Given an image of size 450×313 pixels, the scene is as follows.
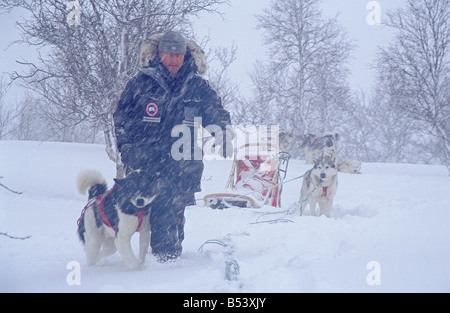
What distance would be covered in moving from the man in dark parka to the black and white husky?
10 cm

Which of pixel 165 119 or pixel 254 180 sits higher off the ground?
pixel 165 119

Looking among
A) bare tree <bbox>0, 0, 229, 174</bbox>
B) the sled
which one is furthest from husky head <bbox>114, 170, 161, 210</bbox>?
bare tree <bbox>0, 0, 229, 174</bbox>

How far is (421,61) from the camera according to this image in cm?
873

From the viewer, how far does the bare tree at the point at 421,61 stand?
830 cm

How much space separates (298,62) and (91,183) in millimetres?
11338

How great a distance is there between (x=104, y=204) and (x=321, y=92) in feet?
39.6

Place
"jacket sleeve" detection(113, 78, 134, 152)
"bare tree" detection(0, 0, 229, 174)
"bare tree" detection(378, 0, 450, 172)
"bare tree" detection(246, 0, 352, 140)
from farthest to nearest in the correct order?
"bare tree" detection(246, 0, 352, 140), "bare tree" detection(378, 0, 450, 172), "bare tree" detection(0, 0, 229, 174), "jacket sleeve" detection(113, 78, 134, 152)

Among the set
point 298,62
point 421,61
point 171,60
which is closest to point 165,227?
point 171,60

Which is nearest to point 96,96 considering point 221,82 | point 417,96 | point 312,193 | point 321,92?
point 312,193

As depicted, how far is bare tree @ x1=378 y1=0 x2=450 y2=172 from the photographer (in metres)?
8.30

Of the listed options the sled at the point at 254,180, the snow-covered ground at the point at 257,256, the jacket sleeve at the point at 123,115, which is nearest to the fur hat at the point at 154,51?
the jacket sleeve at the point at 123,115

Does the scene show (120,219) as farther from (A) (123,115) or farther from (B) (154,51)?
(B) (154,51)

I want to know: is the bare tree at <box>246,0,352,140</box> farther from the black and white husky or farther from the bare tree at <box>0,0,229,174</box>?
the black and white husky

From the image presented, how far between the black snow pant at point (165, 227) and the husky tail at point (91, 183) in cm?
58
